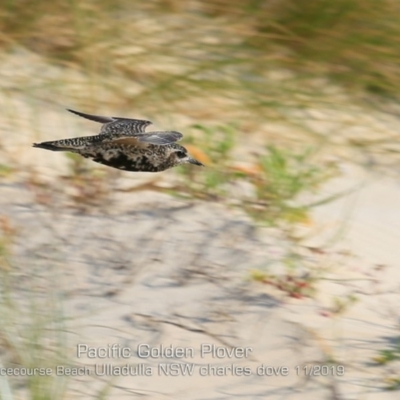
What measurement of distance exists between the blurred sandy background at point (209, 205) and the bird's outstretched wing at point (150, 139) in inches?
15.0

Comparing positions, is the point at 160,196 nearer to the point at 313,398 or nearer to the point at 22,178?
the point at 22,178

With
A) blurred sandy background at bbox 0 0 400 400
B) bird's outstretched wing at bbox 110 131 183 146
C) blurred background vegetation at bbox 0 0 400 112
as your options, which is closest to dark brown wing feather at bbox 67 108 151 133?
bird's outstretched wing at bbox 110 131 183 146

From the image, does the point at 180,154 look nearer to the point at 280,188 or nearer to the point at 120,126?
the point at 120,126

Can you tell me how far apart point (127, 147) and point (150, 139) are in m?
0.12

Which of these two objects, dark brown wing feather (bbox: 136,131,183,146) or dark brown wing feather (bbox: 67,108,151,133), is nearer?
dark brown wing feather (bbox: 136,131,183,146)

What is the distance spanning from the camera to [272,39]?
13.6 ft

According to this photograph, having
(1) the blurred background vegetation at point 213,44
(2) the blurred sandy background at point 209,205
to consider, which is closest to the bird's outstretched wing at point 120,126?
(2) the blurred sandy background at point 209,205

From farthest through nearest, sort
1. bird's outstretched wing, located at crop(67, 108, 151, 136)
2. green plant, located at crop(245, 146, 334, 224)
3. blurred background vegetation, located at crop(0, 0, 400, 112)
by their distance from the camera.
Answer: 1. blurred background vegetation, located at crop(0, 0, 400, 112)
2. green plant, located at crop(245, 146, 334, 224)
3. bird's outstretched wing, located at crop(67, 108, 151, 136)

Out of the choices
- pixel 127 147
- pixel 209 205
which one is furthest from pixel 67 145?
pixel 209 205

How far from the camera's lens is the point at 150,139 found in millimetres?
2385

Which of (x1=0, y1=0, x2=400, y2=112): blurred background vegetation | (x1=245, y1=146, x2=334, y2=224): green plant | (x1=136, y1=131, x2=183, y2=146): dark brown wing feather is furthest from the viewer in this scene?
(x1=0, y1=0, x2=400, y2=112): blurred background vegetation

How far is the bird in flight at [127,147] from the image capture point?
2.44 m

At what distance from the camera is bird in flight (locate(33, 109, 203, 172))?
2436 millimetres

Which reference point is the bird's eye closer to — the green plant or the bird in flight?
the bird in flight
